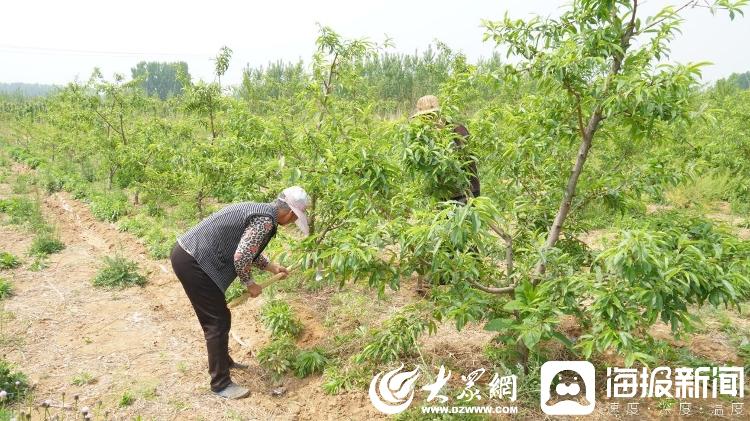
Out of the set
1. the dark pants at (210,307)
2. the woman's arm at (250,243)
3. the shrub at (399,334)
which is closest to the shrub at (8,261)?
the dark pants at (210,307)

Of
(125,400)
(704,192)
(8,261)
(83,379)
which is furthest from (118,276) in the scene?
(704,192)

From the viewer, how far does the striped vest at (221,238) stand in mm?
3721

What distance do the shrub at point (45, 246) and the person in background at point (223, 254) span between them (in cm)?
492

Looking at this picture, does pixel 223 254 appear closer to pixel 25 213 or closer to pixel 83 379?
pixel 83 379

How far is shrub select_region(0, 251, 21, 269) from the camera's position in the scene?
680 cm

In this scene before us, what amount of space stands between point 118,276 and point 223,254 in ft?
11.1

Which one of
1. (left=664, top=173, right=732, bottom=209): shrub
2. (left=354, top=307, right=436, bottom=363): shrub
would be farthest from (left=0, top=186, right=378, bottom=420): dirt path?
(left=664, top=173, right=732, bottom=209): shrub

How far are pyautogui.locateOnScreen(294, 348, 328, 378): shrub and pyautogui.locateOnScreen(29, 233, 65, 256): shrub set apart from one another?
17.1 ft

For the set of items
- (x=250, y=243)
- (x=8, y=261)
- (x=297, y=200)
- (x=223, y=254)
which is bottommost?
(x=8, y=261)

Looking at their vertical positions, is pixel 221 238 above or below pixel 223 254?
above

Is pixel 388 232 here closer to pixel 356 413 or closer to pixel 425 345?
pixel 356 413

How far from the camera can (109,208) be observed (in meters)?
9.78

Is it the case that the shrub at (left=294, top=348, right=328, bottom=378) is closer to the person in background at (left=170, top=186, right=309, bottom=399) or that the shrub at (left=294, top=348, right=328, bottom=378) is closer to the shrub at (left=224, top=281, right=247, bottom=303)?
the person in background at (left=170, top=186, right=309, bottom=399)

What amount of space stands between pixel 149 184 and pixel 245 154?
344 cm
